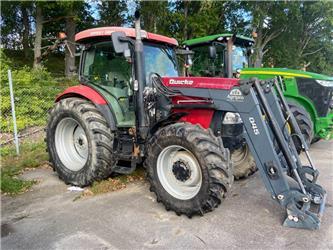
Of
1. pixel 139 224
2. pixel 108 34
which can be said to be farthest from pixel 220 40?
pixel 139 224

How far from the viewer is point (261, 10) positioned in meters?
17.8

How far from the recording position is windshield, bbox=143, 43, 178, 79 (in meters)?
4.42

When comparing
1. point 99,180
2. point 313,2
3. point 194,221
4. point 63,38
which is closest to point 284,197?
point 194,221

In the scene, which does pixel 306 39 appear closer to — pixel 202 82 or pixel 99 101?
pixel 202 82

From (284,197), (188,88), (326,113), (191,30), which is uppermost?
(191,30)

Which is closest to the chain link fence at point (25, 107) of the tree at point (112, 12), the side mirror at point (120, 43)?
the side mirror at point (120, 43)

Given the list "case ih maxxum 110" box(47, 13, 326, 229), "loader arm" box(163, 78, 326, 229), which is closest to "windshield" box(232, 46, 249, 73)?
"case ih maxxum 110" box(47, 13, 326, 229)

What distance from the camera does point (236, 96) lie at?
3461 millimetres

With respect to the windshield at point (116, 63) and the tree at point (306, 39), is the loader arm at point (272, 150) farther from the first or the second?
the tree at point (306, 39)

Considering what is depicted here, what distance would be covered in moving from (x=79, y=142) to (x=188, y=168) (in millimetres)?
2080

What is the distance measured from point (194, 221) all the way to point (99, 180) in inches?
63.3

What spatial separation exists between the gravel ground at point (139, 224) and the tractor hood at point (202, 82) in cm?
147

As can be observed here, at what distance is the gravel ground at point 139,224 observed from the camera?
10.1 feet

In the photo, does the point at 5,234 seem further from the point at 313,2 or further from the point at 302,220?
the point at 313,2
